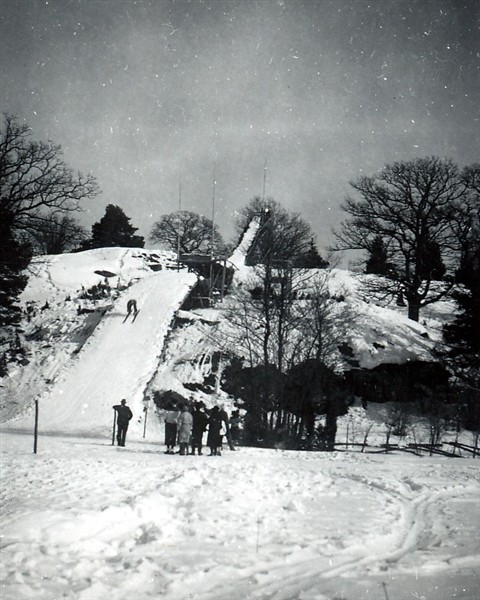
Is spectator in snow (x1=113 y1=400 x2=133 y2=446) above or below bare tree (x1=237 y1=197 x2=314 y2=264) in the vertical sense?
below

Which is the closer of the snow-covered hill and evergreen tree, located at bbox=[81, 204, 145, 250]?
the snow-covered hill

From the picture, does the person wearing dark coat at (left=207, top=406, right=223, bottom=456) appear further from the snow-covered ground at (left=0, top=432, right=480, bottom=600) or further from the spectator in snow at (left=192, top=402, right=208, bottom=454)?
the snow-covered ground at (left=0, top=432, right=480, bottom=600)

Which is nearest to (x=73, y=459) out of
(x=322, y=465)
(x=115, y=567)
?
(x=322, y=465)

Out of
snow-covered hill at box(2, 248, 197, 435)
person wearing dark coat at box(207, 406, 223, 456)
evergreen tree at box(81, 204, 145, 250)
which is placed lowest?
person wearing dark coat at box(207, 406, 223, 456)

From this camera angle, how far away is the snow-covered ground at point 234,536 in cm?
420

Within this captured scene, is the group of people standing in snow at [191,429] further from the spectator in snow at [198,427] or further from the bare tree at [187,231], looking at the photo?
the bare tree at [187,231]

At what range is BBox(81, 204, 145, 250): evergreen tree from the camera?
6450 centimetres

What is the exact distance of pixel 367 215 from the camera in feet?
109

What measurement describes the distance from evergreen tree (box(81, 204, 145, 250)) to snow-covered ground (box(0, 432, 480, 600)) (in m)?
56.7

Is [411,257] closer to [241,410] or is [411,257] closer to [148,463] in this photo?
[241,410]

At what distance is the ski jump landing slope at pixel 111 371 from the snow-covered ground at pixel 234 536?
449 inches

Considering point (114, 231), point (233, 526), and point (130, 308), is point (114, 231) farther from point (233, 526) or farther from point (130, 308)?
point (233, 526)

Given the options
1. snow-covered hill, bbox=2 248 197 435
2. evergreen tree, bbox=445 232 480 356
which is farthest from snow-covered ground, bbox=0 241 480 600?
evergreen tree, bbox=445 232 480 356

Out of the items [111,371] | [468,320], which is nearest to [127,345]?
[111,371]
